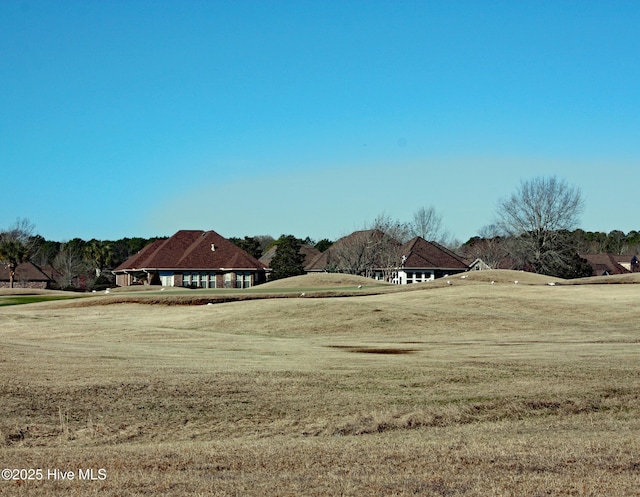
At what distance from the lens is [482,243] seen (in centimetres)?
12650

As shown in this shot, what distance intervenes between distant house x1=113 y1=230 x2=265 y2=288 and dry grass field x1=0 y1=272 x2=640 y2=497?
1965 inches

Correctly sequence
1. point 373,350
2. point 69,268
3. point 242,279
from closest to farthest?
point 373,350, point 242,279, point 69,268

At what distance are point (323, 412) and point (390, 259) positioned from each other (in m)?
79.0

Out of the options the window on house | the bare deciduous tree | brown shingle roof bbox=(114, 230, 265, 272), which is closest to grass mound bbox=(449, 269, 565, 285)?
the window on house

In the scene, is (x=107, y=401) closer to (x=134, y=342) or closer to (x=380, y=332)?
(x=134, y=342)

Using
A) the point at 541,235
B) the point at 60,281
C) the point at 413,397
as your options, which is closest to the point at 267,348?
the point at 413,397

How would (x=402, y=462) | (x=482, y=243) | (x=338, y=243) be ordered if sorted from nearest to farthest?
(x=402, y=462), (x=338, y=243), (x=482, y=243)

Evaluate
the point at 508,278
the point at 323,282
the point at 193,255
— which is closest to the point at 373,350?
the point at 323,282

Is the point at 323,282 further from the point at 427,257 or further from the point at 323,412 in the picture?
the point at 323,412

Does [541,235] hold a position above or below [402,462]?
above

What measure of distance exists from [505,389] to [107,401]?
29.6 feet

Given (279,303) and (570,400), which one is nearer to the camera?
(570,400)

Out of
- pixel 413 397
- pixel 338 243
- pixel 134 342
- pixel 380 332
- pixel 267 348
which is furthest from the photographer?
pixel 338 243

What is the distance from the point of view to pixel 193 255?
87500 mm
